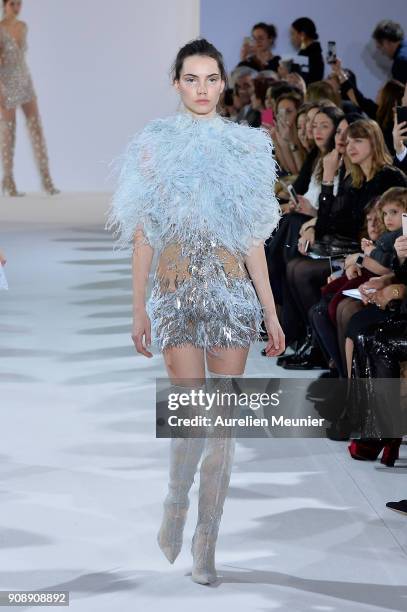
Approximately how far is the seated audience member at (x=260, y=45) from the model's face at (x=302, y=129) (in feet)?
16.3

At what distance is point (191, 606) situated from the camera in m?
2.77

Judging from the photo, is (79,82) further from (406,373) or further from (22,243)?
(406,373)

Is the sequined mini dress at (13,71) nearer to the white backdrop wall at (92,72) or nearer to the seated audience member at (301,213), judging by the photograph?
the white backdrop wall at (92,72)

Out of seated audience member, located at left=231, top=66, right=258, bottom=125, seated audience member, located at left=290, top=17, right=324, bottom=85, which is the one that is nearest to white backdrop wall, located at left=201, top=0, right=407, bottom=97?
seated audience member, located at left=290, top=17, right=324, bottom=85

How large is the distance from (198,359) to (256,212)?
36 centimetres

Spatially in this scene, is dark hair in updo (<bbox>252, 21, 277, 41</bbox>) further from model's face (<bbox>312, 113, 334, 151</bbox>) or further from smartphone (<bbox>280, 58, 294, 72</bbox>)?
model's face (<bbox>312, 113, 334, 151</bbox>)

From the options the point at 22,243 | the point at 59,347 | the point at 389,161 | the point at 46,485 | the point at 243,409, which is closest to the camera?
the point at 46,485

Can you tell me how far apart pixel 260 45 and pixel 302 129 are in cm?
566

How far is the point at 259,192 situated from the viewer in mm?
2902

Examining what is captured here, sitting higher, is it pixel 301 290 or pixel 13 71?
pixel 13 71

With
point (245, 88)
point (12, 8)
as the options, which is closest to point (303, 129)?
point (245, 88)

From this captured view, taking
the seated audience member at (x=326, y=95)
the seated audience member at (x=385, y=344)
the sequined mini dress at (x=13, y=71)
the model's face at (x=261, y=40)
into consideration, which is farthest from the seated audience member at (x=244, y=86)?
the seated audience member at (x=385, y=344)

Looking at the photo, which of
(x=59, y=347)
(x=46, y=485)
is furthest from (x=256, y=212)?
(x=59, y=347)

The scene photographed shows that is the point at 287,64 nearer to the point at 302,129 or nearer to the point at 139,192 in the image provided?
the point at 302,129
